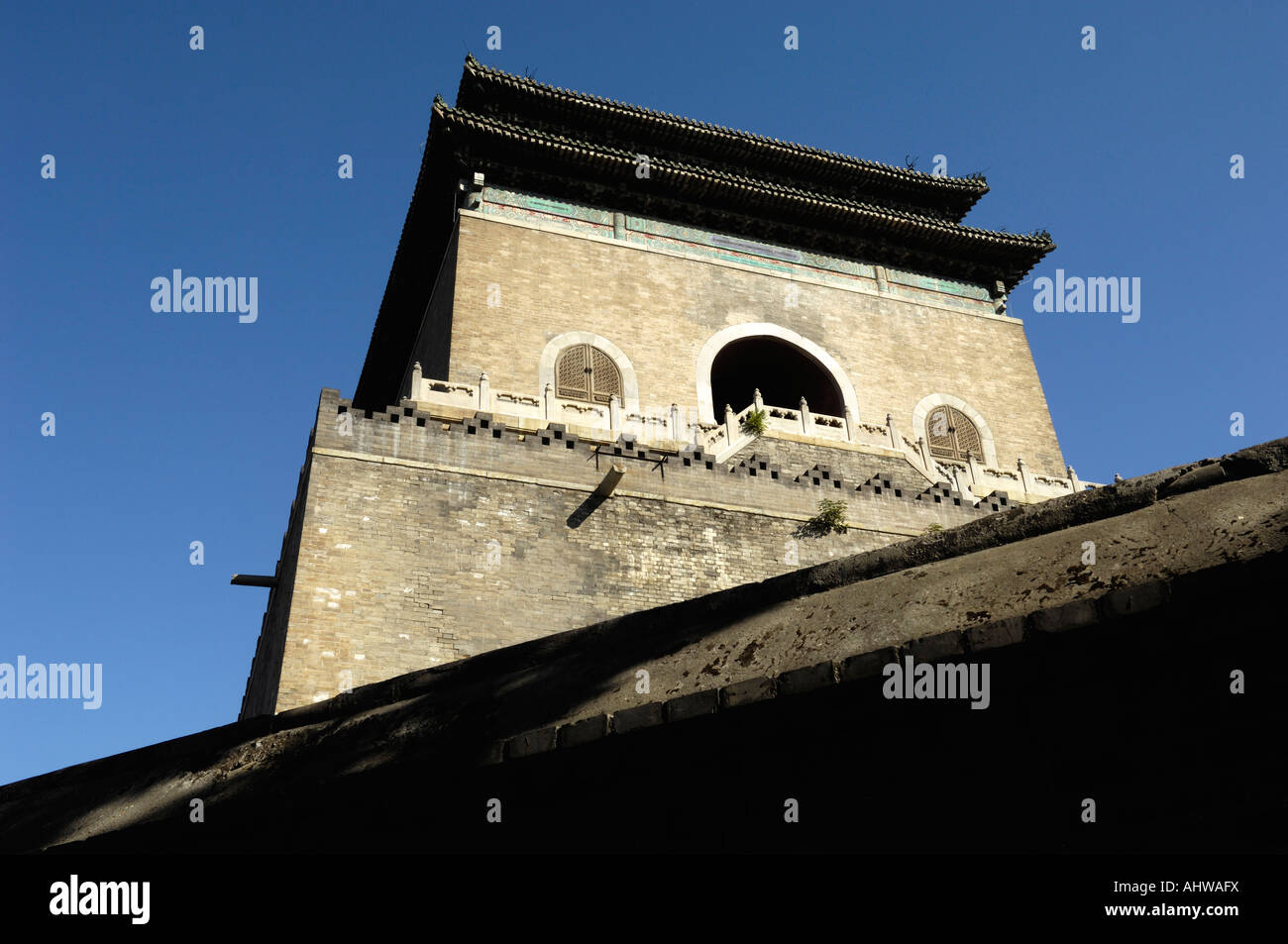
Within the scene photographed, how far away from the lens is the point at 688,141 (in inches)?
964

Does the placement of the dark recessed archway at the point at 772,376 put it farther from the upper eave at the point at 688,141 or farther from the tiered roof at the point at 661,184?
the upper eave at the point at 688,141

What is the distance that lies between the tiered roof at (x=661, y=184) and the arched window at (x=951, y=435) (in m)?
4.19

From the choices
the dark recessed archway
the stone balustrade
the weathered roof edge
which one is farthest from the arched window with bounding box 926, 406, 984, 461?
the weathered roof edge

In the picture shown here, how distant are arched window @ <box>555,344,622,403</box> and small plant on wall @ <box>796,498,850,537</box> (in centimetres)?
508

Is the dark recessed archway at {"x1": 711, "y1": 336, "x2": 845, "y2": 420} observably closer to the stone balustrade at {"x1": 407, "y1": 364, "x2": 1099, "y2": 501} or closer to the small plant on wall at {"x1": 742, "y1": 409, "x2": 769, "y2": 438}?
the stone balustrade at {"x1": 407, "y1": 364, "x2": 1099, "y2": 501}

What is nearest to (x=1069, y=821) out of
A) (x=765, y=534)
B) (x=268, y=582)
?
(x=765, y=534)

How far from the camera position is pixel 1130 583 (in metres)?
2.91

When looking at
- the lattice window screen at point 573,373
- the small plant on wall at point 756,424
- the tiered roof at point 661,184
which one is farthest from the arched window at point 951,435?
the lattice window screen at point 573,373

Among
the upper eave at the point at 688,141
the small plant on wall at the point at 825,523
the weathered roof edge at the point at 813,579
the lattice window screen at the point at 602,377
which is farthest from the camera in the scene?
the upper eave at the point at 688,141

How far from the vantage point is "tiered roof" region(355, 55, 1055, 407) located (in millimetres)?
21688

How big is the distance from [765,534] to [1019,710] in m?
12.0

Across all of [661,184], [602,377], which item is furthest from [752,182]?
[602,377]

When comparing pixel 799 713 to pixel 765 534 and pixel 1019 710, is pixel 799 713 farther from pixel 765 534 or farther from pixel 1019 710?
pixel 765 534

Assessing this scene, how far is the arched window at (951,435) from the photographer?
841 inches
